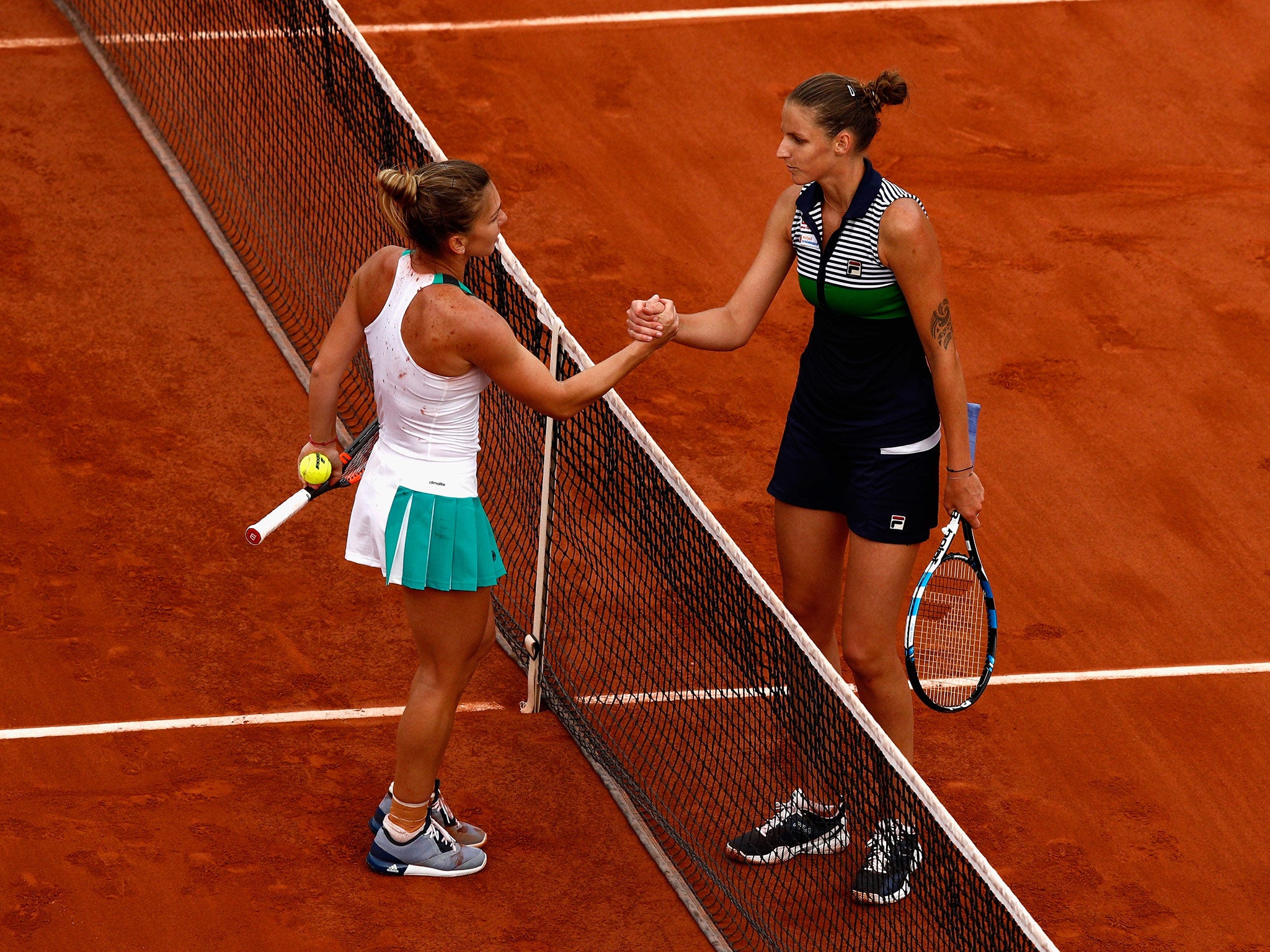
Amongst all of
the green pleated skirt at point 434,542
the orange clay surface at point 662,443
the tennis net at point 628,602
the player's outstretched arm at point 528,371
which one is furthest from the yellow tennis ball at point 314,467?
the orange clay surface at point 662,443

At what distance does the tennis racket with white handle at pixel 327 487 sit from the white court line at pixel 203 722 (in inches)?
38.4

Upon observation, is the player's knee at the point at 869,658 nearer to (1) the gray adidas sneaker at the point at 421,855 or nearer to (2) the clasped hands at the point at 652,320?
(2) the clasped hands at the point at 652,320

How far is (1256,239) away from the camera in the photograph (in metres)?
9.11

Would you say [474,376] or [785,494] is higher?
[474,376]

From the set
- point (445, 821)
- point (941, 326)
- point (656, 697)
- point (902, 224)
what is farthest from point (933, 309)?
point (445, 821)

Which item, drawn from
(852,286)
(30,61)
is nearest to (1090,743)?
(852,286)

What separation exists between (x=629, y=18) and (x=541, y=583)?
18.7 ft

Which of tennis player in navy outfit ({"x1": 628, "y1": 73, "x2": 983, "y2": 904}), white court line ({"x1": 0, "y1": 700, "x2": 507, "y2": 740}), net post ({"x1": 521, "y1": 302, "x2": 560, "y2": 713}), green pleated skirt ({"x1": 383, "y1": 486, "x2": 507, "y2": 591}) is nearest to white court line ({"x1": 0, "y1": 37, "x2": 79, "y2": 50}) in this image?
net post ({"x1": 521, "y1": 302, "x2": 560, "y2": 713})

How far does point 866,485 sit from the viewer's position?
487cm

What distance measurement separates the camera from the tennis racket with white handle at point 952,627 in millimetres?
4816

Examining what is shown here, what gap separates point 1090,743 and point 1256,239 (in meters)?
4.11

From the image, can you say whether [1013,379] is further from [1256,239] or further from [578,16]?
[578,16]

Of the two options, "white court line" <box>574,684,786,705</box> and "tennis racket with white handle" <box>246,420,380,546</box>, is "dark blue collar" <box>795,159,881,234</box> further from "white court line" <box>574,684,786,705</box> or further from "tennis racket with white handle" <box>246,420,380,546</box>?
"white court line" <box>574,684,786,705</box>

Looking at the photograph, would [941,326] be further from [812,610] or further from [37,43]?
[37,43]
